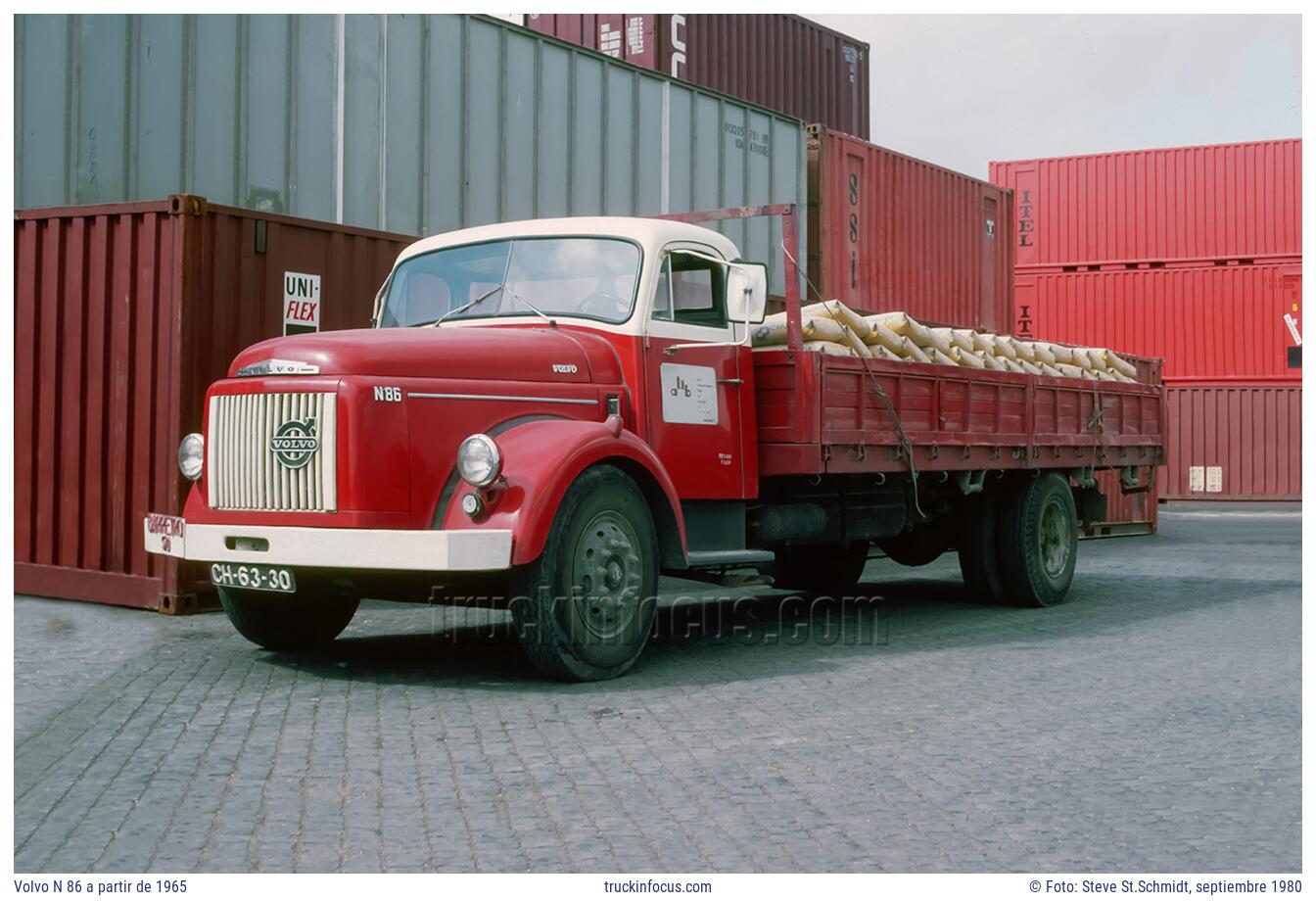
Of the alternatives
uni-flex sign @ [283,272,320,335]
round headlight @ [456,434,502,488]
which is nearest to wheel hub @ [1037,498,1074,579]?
uni-flex sign @ [283,272,320,335]

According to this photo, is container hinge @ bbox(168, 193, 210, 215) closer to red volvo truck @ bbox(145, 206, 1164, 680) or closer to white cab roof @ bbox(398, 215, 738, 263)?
red volvo truck @ bbox(145, 206, 1164, 680)

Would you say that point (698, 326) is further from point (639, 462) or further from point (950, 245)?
point (950, 245)

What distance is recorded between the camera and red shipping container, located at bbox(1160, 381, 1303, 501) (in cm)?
3048

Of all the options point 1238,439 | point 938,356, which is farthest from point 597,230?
point 1238,439

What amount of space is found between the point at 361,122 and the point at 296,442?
6441mm

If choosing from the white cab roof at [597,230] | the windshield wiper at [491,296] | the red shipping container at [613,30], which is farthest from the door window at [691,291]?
the red shipping container at [613,30]

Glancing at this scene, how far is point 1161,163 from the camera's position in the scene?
31.0 m

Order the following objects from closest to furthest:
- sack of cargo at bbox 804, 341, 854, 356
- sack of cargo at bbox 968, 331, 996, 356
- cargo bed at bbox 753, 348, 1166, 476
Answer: cargo bed at bbox 753, 348, 1166, 476 → sack of cargo at bbox 804, 341, 854, 356 → sack of cargo at bbox 968, 331, 996, 356

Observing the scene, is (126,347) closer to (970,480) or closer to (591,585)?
(591,585)

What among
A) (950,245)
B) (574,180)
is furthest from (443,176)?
(950,245)

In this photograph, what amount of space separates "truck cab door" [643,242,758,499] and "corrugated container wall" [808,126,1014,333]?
30.5ft

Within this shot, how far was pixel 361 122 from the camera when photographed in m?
12.1
